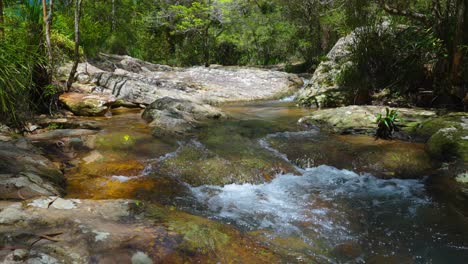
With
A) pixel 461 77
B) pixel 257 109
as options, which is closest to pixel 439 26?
pixel 461 77

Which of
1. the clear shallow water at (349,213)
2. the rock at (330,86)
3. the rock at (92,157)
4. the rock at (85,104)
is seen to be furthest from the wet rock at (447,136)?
the rock at (85,104)

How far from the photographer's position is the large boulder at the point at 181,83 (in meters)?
8.93

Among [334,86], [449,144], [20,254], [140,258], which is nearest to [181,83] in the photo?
[334,86]

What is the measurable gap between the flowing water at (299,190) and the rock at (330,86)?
329cm

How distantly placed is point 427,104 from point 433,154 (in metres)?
2.97

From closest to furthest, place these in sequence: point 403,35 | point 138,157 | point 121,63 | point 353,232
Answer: point 353,232
point 138,157
point 403,35
point 121,63

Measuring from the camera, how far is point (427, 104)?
7293 mm

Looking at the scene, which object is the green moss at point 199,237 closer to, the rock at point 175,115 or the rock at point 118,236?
the rock at point 118,236

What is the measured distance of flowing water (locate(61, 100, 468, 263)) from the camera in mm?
2957

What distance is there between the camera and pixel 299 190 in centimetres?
405

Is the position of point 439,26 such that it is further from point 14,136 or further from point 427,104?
point 14,136

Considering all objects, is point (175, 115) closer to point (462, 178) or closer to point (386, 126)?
point (386, 126)

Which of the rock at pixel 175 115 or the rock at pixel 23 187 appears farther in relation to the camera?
the rock at pixel 175 115

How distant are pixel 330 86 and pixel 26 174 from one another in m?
8.07
